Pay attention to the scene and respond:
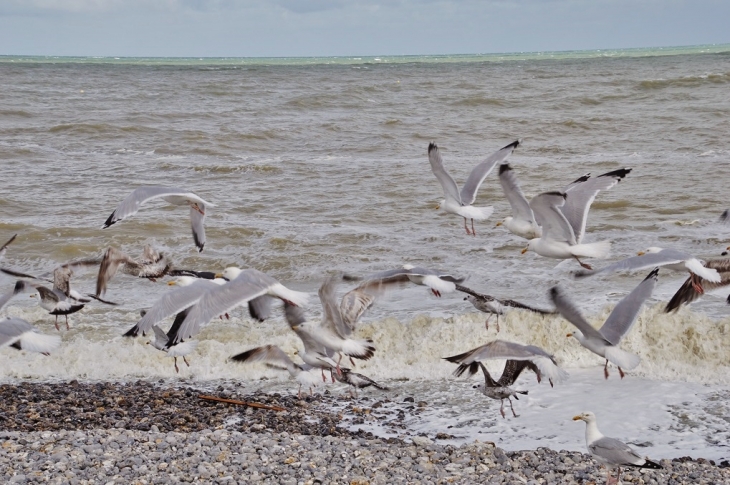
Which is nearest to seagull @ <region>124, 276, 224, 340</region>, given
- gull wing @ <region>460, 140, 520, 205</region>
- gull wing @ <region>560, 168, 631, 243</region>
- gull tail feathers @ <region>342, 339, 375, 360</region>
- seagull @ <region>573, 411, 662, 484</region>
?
gull tail feathers @ <region>342, 339, 375, 360</region>

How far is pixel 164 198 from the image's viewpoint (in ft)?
25.6

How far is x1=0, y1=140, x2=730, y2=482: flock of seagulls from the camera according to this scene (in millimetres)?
5875

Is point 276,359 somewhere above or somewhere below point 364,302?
below

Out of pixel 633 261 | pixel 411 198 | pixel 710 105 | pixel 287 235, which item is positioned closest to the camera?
pixel 633 261

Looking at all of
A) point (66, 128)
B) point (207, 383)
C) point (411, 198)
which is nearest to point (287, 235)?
point (411, 198)

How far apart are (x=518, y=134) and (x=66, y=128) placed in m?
11.2

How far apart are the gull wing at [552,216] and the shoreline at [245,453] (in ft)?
6.91

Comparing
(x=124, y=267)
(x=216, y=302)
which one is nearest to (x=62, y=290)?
(x=124, y=267)

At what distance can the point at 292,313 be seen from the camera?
643 centimetres

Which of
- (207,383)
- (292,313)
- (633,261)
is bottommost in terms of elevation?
(207,383)

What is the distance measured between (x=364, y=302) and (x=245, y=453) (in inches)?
62.9

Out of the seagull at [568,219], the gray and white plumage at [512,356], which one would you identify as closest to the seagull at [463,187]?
the seagull at [568,219]

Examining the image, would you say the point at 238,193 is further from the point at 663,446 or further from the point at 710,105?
the point at 710,105

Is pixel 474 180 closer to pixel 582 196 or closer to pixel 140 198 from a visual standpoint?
pixel 582 196
